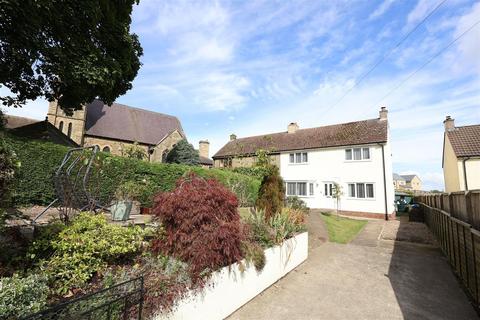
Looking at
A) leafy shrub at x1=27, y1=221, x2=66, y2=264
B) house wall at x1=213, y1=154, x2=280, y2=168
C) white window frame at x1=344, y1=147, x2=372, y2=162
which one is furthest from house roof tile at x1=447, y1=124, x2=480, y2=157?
leafy shrub at x1=27, y1=221, x2=66, y2=264

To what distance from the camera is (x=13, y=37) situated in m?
9.97

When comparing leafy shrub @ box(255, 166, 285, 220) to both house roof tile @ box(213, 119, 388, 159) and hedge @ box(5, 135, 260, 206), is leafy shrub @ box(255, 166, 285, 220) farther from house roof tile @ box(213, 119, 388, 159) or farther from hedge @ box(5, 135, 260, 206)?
house roof tile @ box(213, 119, 388, 159)

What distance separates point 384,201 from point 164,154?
24787 millimetres

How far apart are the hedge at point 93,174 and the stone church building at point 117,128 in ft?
37.0

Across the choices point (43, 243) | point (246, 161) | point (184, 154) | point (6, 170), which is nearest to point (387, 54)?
point (6, 170)

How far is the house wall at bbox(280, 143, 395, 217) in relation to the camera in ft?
68.1

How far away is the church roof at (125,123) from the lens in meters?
28.3

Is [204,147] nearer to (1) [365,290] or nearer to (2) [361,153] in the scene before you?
(2) [361,153]

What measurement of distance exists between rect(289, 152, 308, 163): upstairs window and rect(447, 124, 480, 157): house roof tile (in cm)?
1216

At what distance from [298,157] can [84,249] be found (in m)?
24.2

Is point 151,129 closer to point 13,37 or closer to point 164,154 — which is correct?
point 164,154

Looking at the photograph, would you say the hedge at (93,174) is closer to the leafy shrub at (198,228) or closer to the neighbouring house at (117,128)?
the leafy shrub at (198,228)

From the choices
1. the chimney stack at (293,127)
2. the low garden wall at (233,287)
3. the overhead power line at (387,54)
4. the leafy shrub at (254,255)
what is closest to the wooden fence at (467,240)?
the low garden wall at (233,287)

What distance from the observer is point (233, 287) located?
17.2 ft
